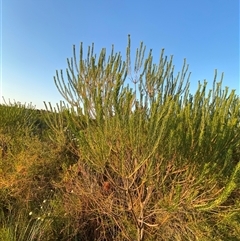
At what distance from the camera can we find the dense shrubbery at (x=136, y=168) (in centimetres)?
321

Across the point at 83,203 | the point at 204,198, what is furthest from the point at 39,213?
the point at 204,198

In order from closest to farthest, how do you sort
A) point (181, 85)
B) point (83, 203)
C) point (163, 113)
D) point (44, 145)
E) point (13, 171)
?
point (163, 113) → point (181, 85) → point (83, 203) → point (13, 171) → point (44, 145)

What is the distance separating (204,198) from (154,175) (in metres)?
0.70

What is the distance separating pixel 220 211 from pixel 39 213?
3026 millimetres

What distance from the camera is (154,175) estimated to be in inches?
142

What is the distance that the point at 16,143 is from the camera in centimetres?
651

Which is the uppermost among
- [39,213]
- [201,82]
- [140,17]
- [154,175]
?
[140,17]

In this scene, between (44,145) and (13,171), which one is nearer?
(13,171)

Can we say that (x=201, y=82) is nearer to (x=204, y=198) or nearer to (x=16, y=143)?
(x=204, y=198)

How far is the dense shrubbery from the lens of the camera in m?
3.21

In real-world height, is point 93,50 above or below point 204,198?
above

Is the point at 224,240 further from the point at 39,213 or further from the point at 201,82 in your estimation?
the point at 39,213

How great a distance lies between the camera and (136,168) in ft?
11.1

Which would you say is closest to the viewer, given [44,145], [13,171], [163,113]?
[163,113]
